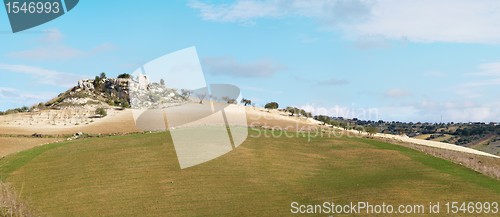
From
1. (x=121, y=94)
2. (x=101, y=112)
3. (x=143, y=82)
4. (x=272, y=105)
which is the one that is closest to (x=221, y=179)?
(x=101, y=112)

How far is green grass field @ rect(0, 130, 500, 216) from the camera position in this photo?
37.1m

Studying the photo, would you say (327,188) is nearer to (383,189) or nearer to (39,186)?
(383,189)

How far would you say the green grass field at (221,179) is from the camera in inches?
1462

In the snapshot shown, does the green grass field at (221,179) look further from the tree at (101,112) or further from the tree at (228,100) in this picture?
the tree at (228,100)

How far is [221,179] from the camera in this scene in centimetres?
4353

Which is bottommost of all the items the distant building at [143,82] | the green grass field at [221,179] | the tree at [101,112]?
the green grass field at [221,179]

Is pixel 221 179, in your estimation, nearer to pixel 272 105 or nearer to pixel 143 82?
pixel 143 82

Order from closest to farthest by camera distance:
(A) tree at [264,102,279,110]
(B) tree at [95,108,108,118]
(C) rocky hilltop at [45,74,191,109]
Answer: (B) tree at [95,108,108,118] → (C) rocky hilltop at [45,74,191,109] → (A) tree at [264,102,279,110]

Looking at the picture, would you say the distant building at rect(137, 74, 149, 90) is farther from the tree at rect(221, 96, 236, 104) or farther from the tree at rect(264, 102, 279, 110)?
the tree at rect(264, 102, 279, 110)

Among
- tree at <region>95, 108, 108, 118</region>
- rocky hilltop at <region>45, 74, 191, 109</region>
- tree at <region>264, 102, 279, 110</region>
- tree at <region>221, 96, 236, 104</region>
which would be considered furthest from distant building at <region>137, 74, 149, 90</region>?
tree at <region>264, 102, 279, 110</region>

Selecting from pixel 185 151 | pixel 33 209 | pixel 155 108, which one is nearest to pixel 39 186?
pixel 33 209

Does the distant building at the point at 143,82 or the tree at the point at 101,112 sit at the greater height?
the distant building at the point at 143,82

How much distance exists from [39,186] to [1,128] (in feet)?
131

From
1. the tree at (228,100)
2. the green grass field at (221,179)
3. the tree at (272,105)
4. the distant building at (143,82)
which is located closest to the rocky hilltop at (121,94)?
the distant building at (143,82)
